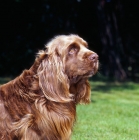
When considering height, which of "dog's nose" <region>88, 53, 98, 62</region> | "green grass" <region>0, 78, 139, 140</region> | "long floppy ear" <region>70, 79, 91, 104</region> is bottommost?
"green grass" <region>0, 78, 139, 140</region>

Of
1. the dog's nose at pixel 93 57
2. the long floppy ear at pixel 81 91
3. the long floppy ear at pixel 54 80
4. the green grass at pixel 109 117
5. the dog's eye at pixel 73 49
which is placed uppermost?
the dog's eye at pixel 73 49

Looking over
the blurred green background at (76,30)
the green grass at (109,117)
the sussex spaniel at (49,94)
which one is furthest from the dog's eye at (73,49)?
the blurred green background at (76,30)

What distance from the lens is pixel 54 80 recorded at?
5.11 metres

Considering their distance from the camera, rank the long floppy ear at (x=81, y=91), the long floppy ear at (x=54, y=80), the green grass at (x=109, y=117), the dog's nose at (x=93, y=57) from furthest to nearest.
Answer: the green grass at (x=109, y=117), the long floppy ear at (x=81, y=91), the dog's nose at (x=93, y=57), the long floppy ear at (x=54, y=80)

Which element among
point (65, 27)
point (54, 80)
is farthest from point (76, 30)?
point (54, 80)

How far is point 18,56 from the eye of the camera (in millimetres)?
25844

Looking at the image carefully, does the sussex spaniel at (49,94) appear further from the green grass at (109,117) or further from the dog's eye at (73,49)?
the green grass at (109,117)

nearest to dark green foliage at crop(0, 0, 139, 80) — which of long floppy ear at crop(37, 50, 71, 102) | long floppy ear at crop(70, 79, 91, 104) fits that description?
long floppy ear at crop(70, 79, 91, 104)

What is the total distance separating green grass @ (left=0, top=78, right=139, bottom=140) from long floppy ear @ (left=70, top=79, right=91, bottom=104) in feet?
1.62

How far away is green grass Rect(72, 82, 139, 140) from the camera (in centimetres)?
822

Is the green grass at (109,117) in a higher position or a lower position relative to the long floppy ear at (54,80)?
lower

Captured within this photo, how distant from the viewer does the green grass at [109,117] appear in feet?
27.0

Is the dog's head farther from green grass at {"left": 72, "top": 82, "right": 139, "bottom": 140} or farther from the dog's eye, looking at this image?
green grass at {"left": 72, "top": 82, "right": 139, "bottom": 140}

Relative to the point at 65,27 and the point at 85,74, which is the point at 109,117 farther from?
the point at 65,27
